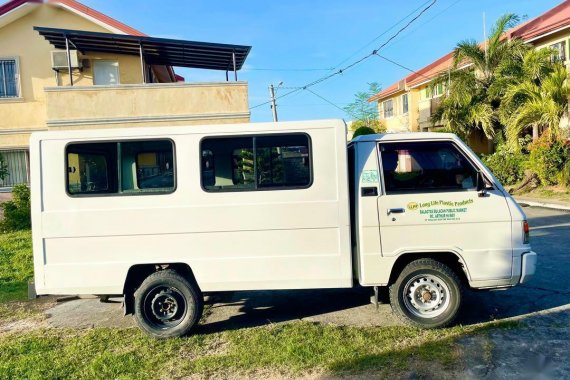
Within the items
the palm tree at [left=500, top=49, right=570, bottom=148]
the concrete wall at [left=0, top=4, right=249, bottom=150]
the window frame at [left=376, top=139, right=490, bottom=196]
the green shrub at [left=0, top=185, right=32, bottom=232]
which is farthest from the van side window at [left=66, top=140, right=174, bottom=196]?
the palm tree at [left=500, top=49, right=570, bottom=148]

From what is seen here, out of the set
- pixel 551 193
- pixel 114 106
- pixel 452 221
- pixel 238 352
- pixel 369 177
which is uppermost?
pixel 114 106

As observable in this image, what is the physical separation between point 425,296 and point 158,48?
11984 millimetres

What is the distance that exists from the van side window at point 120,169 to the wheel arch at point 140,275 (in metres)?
0.85

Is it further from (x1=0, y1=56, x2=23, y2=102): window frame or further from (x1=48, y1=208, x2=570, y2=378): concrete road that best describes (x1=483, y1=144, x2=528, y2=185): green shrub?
(x1=0, y1=56, x2=23, y2=102): window frame

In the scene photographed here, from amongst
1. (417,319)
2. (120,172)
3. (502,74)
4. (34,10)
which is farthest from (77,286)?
(502,74)

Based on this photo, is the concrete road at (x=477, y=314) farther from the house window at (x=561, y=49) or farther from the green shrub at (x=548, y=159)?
the house window at (x=561, y=49)

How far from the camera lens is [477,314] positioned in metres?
5.26

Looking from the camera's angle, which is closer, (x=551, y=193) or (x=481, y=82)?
(x=551, y=193)

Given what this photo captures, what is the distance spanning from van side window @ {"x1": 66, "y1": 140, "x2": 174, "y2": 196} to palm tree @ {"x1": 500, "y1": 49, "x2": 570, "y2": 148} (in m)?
15.5

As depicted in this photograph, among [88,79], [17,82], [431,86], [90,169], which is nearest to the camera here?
[90,169]

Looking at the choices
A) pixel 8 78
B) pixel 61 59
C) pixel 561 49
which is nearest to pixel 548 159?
pixel 561 49

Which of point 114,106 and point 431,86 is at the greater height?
point 431,86

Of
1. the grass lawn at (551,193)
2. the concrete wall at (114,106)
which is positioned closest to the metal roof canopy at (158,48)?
the concrete wall at (114,106)

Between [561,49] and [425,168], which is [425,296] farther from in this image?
[561,49]
